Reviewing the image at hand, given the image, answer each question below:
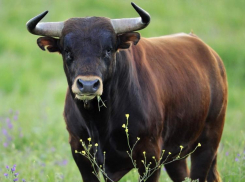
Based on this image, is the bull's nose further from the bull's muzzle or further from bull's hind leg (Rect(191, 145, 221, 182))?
bull's hind leg (Rect(191, 145, 221, 182))

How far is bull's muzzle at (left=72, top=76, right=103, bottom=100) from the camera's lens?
16.7 ft

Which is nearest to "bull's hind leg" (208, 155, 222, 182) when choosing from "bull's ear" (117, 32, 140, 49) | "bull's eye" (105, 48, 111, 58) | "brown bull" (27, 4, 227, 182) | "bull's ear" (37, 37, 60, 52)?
"brown bull" (27, 4, 227, 182)

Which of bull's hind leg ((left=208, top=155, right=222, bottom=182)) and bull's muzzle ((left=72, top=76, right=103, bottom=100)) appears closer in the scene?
bull's muzzle ((left=72, top=76, right=103, bottom=100))

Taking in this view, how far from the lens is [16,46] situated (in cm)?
1589

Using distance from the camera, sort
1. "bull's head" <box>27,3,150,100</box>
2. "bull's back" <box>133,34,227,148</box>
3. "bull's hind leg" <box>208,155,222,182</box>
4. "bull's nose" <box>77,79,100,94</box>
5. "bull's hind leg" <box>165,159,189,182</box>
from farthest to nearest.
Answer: "bull's hind leg" <box>165,159,189,182</box> → "bull's hind leg" <box>208,155,222,182</box> → "bull's back" <box>133,34,227,148</box> → "bull's head" <box>27,3,150,100</box> → "bull's nose" <box>77,79,100,94</box>

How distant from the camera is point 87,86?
16.7 ft

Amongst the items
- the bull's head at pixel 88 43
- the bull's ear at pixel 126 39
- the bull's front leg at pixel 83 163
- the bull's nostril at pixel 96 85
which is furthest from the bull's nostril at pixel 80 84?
the bull's front leg at pixel 83 163

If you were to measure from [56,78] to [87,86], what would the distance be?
9845 mm

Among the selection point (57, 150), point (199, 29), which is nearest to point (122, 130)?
point (57, 150)

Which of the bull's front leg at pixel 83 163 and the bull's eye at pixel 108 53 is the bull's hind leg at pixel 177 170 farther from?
the bull's eye at pixel 108 53

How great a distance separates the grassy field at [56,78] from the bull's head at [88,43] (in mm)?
1275

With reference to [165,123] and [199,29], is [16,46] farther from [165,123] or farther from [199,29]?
[165,123]

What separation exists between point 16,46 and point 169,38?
950 centimetres

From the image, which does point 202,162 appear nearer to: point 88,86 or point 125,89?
point 125,89
